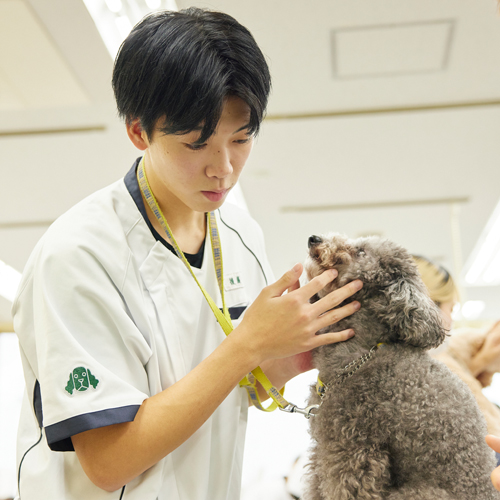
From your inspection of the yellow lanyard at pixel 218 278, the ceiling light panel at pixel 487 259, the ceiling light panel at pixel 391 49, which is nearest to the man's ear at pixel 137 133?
the yellow lanyard at pixel 218 278

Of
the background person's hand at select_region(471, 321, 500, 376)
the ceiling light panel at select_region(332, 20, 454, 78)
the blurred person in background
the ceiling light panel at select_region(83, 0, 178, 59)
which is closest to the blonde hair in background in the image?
the blurred person in background

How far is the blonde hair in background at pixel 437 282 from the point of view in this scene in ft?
6.03

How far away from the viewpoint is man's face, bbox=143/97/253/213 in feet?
3.26

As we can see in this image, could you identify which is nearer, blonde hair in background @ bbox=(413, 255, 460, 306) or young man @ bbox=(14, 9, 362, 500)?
young man @ bbox=(14, 9, 362, 500)

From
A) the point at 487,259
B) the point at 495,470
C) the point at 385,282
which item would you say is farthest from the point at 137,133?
the point at 487,259

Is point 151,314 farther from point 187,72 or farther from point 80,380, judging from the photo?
point 187,72

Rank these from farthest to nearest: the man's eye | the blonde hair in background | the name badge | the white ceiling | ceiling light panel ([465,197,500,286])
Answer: ceiling light panel ([465,197,500,286]) → the white ceiling → the blonde hair in background → the name badge → the man's eye

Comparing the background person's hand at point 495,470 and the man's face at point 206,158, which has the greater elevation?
the man's face at point 206,158

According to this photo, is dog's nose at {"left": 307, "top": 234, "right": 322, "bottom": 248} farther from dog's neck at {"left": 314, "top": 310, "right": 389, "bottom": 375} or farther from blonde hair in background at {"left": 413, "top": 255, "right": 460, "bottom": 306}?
blonde hair in background at {"left": 413, "top": 255, "right": 460, "bottom": 306}

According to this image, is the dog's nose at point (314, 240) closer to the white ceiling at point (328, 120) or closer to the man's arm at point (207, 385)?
the man's arm at point (207, 385)

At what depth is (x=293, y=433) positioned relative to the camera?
11.0 ft

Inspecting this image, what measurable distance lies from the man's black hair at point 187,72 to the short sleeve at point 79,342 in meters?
0.30

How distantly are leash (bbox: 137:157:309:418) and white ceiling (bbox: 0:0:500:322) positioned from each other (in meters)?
1.46

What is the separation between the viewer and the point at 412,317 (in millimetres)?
1010
